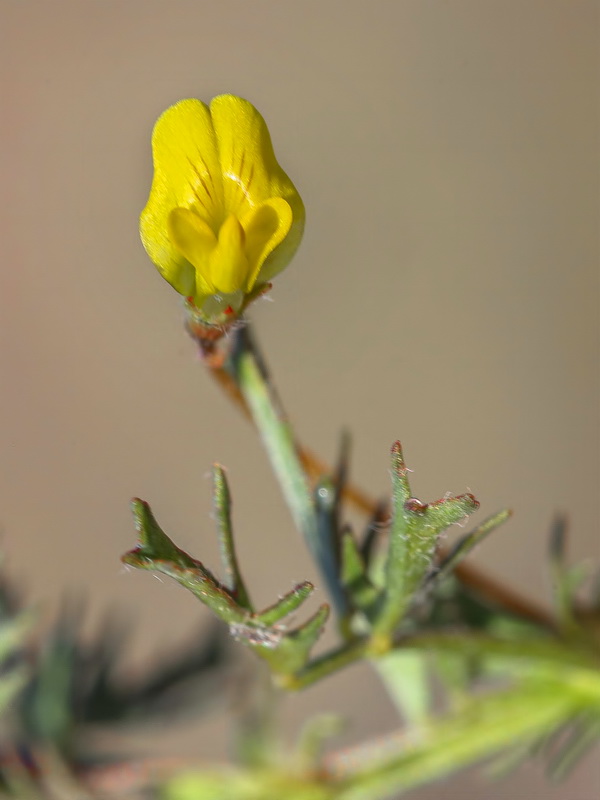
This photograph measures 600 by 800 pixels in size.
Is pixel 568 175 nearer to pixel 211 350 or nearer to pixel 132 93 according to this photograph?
pixel 132 93

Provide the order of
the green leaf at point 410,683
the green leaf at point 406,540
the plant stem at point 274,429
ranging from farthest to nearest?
the green leaf at point 410,683 → the plant stem at point 274,429 → the green leaf at point 406,540

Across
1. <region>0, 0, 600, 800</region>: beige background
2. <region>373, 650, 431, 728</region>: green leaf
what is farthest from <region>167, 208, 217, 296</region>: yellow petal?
<region>0, 0, 600, 800</region>: beige background

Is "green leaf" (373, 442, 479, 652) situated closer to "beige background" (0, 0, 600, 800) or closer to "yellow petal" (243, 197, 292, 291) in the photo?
"yellow petal" (243, 197, 292, 291)

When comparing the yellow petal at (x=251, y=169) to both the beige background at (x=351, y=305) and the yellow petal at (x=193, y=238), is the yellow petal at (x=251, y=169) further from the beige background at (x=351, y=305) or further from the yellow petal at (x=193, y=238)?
the beige background at (x=351, y=305)

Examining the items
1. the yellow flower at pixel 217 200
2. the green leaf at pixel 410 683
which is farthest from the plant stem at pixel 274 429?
the green leaf at pixel 410 683

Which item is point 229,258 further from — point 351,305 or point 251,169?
point 351,305

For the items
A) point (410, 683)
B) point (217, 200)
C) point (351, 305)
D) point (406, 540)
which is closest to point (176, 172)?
point (217, 200)
